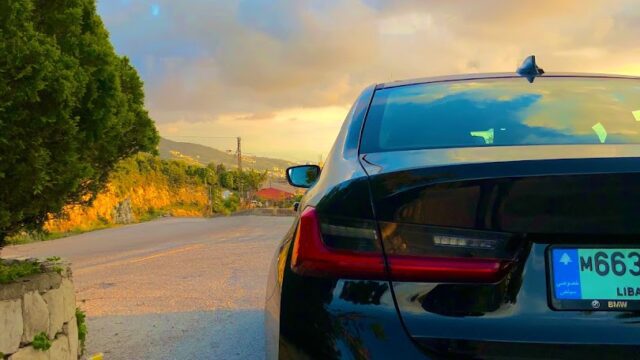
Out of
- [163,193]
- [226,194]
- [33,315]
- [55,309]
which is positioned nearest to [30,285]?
[33,315]

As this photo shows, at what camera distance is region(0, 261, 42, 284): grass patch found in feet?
10.2

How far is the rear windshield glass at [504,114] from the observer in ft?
6.62

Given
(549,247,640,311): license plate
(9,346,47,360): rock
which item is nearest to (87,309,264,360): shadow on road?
(9,346,47,360): rock

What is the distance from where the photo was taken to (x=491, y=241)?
4.59ft

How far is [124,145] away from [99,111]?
983 mm

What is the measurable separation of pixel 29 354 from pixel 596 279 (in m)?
2.96

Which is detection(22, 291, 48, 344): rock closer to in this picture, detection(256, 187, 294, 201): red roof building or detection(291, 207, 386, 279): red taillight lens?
detection(291, 207, 386, 279): red taillight lens

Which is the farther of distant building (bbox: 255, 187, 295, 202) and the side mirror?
distant building (bbox: 255, 187, 295, 202)

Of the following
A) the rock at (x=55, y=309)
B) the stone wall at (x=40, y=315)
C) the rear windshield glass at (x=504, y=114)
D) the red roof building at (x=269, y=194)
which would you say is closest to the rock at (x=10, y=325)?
the stone wall at (x=40, y=315)

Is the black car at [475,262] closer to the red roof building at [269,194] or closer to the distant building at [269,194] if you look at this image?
the distant building at [269,194]

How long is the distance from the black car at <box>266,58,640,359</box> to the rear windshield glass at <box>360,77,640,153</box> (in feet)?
1.40

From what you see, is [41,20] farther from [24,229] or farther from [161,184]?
[161,184]

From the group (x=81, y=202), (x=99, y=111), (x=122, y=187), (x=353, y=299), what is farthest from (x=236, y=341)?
(x=122, y=187)

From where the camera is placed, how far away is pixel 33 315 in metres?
3.12
